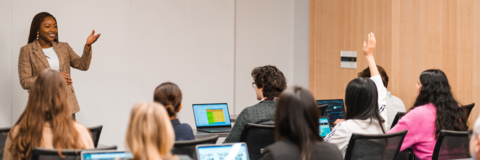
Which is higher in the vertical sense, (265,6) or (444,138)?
(265,6)

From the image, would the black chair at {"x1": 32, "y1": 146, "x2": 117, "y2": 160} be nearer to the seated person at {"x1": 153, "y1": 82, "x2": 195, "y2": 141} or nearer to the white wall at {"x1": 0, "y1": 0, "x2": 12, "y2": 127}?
the seated person at {"x1": 153, "y1": 82, "x2": 195, "y2": 141}

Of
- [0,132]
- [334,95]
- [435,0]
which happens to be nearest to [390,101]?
[435,0]

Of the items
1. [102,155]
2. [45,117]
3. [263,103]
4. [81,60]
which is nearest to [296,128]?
[102,155]

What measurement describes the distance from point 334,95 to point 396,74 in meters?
1.07

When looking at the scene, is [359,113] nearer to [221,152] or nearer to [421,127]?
[421,127]

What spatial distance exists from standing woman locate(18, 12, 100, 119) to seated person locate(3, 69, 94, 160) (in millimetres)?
1797

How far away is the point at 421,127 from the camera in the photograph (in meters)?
3.18

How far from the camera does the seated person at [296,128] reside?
1.71m

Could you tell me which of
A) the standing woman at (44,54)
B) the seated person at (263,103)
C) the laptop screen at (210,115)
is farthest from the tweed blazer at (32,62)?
the seated person at (263,103)

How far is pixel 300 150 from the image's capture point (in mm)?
1730

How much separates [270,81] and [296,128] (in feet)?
5.26

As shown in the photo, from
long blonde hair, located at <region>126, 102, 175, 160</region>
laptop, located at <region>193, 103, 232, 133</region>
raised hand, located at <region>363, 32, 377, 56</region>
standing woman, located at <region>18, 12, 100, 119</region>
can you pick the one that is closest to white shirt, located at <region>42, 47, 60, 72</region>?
standing woman, located at <region>18, 12, 100, 119</region>

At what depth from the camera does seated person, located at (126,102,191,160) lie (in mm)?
1500

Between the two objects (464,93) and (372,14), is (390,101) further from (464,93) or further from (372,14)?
(372,14)
